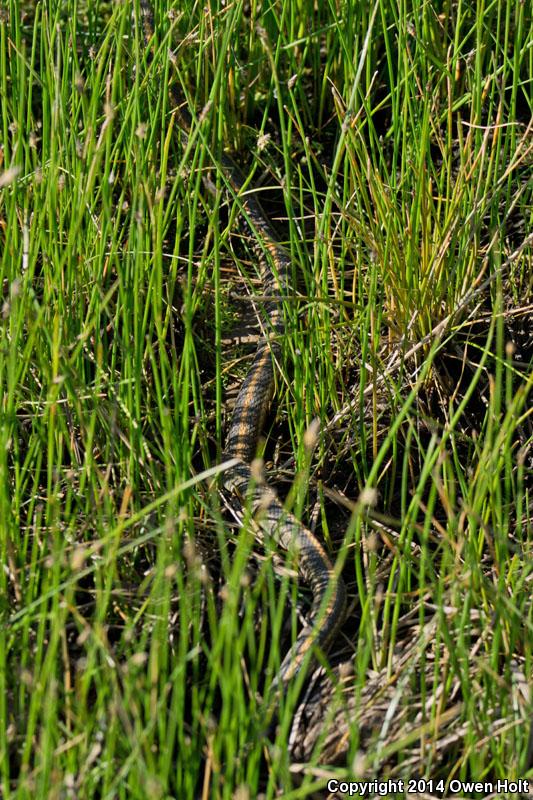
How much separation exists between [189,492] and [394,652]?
554 millimetres

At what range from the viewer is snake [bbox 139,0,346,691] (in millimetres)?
2176

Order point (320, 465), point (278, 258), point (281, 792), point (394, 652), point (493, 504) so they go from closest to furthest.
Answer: point (281, 792) → point (493, 504) → point (394, 652) → point (320, 465) → point (278, 258)

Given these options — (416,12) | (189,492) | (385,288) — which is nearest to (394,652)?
(189,492)

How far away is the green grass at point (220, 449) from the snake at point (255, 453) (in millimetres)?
51

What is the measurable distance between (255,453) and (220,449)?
0.85 ft

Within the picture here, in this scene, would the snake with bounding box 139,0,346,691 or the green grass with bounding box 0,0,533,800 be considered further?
the snake with bounding box 139,0,346,691

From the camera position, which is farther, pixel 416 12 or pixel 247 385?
pixel 247 385

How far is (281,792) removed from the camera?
1.81 metres

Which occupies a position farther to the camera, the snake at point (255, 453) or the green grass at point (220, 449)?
the snake at point (255, 453)

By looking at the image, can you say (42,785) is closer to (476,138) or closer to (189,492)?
(189,492)

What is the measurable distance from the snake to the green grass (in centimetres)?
5

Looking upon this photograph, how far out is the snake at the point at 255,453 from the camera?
2.18 metres

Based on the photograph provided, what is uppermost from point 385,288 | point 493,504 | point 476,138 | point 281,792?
point 476,138

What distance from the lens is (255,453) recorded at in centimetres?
278
